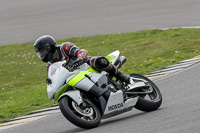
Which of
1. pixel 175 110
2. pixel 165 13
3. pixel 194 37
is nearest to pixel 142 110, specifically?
pixel 175 110

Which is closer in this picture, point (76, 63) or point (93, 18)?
point (76, 63)

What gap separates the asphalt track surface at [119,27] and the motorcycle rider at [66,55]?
889 millimetres

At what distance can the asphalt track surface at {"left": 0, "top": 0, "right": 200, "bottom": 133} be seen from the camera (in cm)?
613

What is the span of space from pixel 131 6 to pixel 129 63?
990cm

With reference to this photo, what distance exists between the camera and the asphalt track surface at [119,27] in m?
6.13

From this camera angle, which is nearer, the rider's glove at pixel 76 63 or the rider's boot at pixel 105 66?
the rider's glove at pixel 76 63

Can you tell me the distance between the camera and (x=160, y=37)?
15750 mm

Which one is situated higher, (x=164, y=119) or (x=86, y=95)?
(x=86, y=95)

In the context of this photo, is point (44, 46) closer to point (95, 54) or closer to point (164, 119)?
point (164, 119)

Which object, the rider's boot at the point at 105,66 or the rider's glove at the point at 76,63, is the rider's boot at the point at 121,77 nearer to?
the rider's boot at the point at 105,66

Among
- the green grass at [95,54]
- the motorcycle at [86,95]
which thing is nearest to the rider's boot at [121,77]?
the motorcycle at [86,95]

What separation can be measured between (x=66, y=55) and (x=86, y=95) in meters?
0.81

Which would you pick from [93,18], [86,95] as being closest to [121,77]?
[86,95]

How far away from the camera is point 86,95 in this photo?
6555mm
